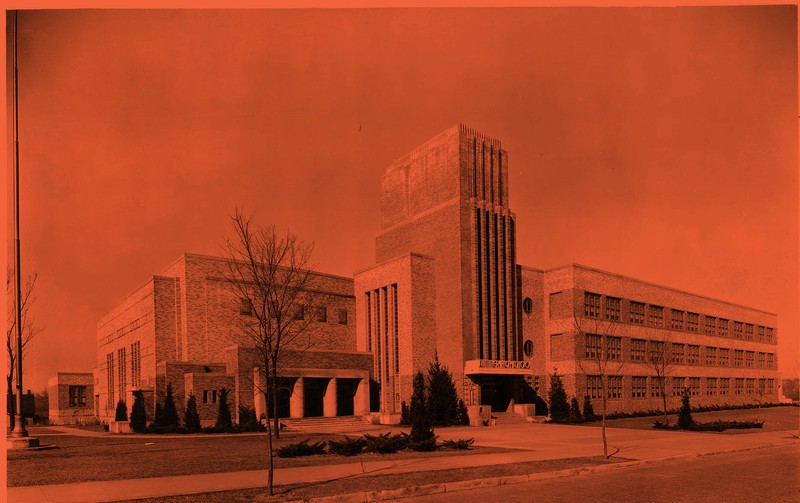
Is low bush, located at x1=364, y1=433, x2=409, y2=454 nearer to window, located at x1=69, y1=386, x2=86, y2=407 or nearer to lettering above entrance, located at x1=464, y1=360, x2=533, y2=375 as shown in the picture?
lettering above entrance, located at x1=464, y1=360, x2=533, y2=375

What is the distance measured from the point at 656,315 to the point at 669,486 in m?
47.2

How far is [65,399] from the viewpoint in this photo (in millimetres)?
73688

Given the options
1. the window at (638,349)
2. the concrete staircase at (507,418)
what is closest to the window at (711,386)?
the window at (638,349)

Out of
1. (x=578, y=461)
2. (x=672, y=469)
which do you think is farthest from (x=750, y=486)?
(x=578, y=461)

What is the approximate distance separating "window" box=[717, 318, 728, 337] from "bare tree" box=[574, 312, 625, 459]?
62.8 ft

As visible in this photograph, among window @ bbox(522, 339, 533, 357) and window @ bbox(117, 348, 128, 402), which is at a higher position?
window @ bbox(522, 339, 533, 357)

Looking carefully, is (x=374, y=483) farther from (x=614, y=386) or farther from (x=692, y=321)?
(x=692, y=321)

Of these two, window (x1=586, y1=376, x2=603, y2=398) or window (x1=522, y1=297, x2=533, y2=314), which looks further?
window (x1=522, y1=297, x2=533, y2=314)

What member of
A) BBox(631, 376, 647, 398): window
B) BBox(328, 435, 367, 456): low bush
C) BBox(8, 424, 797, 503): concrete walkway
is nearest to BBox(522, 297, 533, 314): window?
BBox(631, 376, 647, 398): window

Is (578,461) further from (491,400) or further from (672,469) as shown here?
(491,400)

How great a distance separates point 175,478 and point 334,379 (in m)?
33.2

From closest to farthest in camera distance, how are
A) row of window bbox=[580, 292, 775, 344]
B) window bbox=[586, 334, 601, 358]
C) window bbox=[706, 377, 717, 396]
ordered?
window bbox=[586, 334, 601, 358]
row of window bbox=[580, 292, 775, 344]
window bbox=[706, 377, 717, 396]

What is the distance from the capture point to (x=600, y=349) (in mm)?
53406

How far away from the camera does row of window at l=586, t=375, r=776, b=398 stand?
175ft
